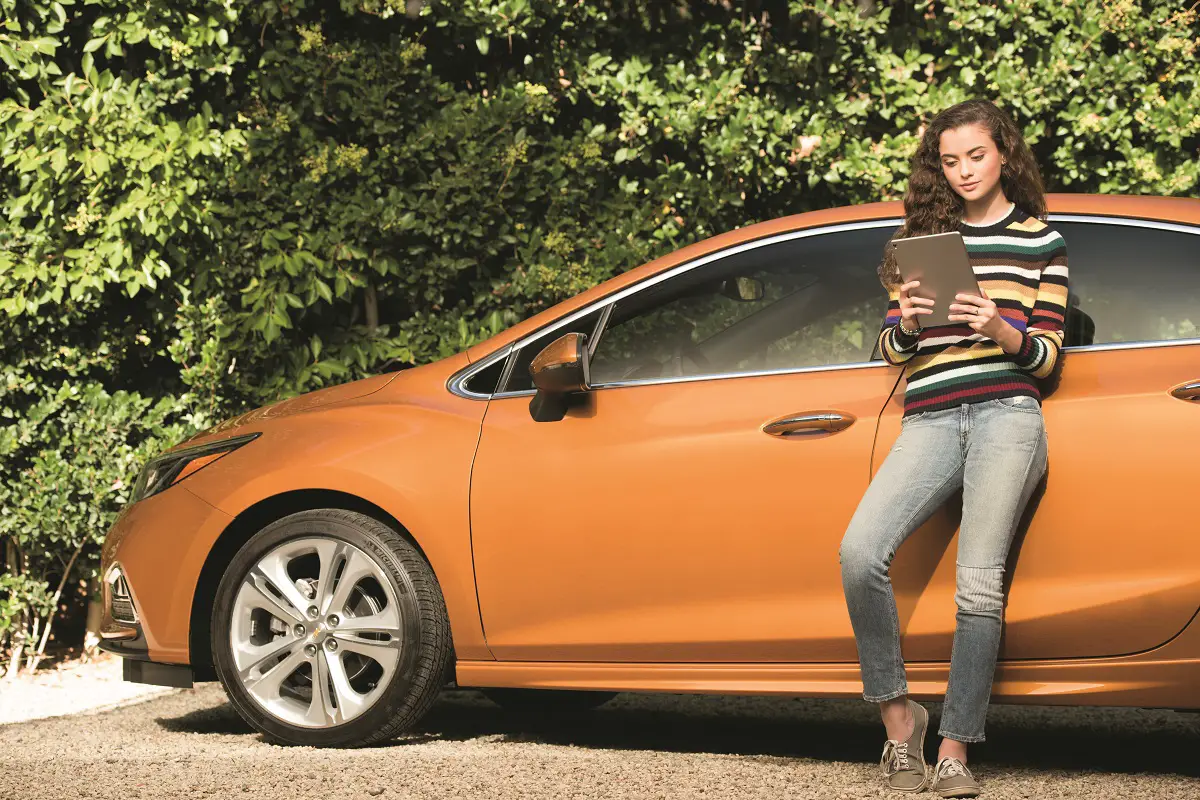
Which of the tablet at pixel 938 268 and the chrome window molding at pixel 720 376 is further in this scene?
the chrome window molding at pixel 720 376

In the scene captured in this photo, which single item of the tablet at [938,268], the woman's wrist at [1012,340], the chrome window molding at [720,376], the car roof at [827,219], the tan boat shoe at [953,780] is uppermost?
the car roof at [827,219]

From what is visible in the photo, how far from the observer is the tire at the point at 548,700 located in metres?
5.76

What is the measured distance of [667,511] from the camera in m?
4.52

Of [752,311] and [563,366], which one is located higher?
[752,311]

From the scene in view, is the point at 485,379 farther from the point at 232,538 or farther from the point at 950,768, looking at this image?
the point at 950,768

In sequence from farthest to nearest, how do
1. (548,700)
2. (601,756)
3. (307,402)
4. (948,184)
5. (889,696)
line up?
(548,700) < (307,402) < (601,756) < (948,184) < (889,696)

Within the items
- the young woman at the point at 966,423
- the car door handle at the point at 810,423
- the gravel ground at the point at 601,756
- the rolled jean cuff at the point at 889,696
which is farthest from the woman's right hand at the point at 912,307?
the gravel ground at the point at 601,756

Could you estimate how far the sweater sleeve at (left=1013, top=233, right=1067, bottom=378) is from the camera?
13.2ft

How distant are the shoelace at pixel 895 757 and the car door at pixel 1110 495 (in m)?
0.26

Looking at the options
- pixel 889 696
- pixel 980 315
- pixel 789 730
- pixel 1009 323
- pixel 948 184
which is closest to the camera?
pixel 980 315

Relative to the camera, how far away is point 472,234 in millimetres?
7105

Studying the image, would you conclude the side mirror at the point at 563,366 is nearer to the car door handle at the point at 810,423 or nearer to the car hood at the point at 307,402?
the car door handle at the point at 810,423

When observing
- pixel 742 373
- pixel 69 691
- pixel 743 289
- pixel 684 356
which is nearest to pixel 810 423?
pixel 742 373

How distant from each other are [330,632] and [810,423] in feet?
5.57
